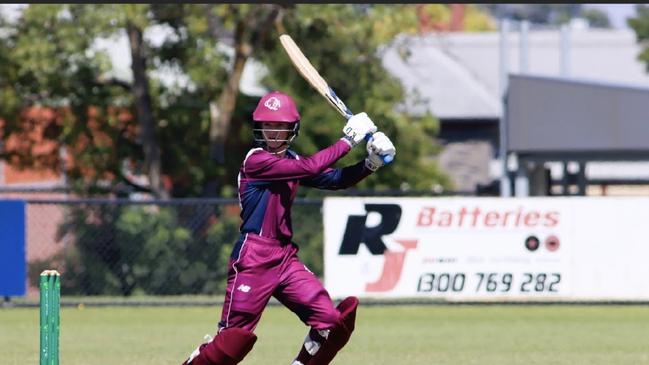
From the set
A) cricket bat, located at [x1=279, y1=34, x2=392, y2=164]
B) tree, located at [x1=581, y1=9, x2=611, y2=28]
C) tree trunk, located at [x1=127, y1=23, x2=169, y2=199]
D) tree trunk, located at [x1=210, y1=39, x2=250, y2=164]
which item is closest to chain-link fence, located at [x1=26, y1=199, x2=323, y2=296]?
tree trunk, located at [x1=127, y1=23, x2=169, y2=199]

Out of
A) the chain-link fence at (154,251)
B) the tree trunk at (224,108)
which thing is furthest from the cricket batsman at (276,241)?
the tree trunk at (224,108)

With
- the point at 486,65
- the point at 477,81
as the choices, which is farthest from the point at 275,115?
the point at 486,65

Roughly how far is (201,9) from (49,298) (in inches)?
674

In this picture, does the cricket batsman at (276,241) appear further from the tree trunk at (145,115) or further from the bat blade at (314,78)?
the tree trunk at (145,115)

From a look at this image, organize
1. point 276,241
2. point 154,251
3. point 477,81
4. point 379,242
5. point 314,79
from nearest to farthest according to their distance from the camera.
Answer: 1. point 276,241
2. point 314,79
3. point 379,242
4. point 154,251
5. point 477,81

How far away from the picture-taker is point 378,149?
8.85 m

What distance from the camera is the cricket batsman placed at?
8977 millimetres

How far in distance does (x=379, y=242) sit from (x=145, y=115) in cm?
851

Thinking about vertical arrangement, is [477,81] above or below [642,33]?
below

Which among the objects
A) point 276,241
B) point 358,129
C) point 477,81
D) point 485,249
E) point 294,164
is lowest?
point 477,81

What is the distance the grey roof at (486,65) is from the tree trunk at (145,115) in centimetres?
814

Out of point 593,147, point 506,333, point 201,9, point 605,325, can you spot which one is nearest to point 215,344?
point 506,333

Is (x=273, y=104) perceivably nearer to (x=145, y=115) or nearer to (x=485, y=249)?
(x=485, y=249)

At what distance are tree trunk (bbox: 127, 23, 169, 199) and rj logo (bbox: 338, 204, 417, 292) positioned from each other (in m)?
8.10
